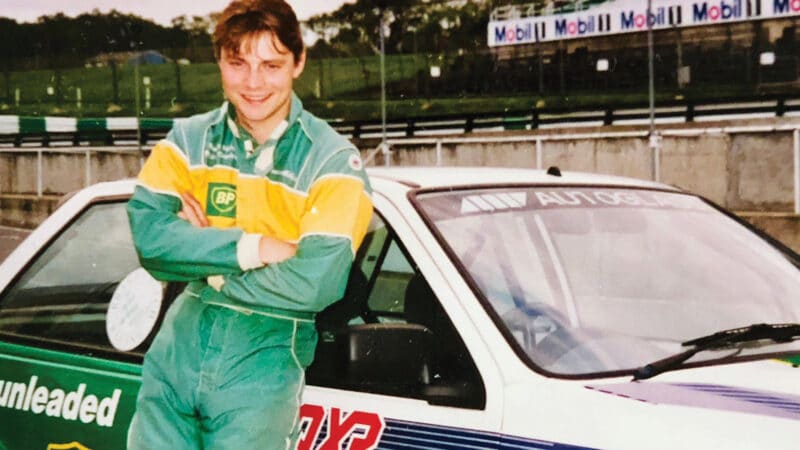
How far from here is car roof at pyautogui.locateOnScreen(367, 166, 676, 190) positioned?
307 centimetres

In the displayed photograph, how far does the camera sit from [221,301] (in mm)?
2473

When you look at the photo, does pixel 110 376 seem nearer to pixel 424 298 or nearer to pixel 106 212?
pixel 106 212

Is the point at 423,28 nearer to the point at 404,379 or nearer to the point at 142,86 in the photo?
the point at 142,86

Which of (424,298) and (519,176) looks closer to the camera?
(424,298)

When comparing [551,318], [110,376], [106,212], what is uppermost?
[106,212]

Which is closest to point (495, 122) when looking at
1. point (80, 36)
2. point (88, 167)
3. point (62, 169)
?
point (88, 167)

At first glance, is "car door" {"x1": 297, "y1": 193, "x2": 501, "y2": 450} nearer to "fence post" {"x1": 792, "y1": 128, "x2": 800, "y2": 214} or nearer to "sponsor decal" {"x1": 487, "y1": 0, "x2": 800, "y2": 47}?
"fence post" {"x1": 792, "y1": 128, "x2": 800, "y2": 214}

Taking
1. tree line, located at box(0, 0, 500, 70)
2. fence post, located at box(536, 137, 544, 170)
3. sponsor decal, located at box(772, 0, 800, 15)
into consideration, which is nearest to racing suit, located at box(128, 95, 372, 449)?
fence post, located at box(536, 137, 544, 170)

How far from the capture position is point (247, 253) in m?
2.41

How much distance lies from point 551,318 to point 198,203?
88 cm

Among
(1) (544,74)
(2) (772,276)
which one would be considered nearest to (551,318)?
(2) (772,276)

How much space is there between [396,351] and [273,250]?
13.5 inches

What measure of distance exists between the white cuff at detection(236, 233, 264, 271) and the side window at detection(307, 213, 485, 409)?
0.82ft

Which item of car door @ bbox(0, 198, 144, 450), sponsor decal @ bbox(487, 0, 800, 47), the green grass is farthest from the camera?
the green grass
